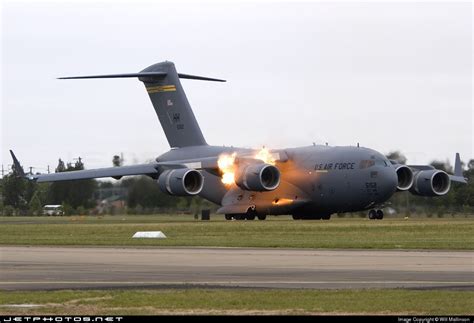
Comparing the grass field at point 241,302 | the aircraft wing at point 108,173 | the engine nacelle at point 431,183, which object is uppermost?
the aircraft wing at point 108,173

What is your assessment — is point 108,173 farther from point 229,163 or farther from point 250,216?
point 250,216

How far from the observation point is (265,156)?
229 feet

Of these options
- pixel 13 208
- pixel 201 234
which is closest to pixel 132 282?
pixel 201 234

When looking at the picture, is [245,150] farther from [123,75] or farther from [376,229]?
[376,229]

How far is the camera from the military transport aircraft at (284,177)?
66.2 metres

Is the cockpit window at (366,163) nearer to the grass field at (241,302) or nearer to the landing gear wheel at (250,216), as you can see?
the landing gear wheel at (250,216)

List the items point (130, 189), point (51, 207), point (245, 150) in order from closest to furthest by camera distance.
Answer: point (245, 150)
point (130, 189)
point (51, 207)

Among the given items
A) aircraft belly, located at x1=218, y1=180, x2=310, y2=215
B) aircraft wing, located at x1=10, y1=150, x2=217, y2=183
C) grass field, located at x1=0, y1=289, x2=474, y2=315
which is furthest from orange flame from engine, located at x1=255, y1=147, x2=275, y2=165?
grass field, located at x1=0, y1=289, x2=474, y2=315

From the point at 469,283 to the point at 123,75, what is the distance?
54.8m

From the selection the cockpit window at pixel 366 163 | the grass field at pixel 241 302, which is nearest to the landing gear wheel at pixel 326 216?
the cockpit window at pixel 366 163

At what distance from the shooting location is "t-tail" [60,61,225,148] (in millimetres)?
77125

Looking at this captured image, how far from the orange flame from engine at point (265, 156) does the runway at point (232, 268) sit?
3330 centimetres

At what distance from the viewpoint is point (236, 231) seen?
50.5 metres

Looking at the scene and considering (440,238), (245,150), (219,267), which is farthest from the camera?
(245,150)
